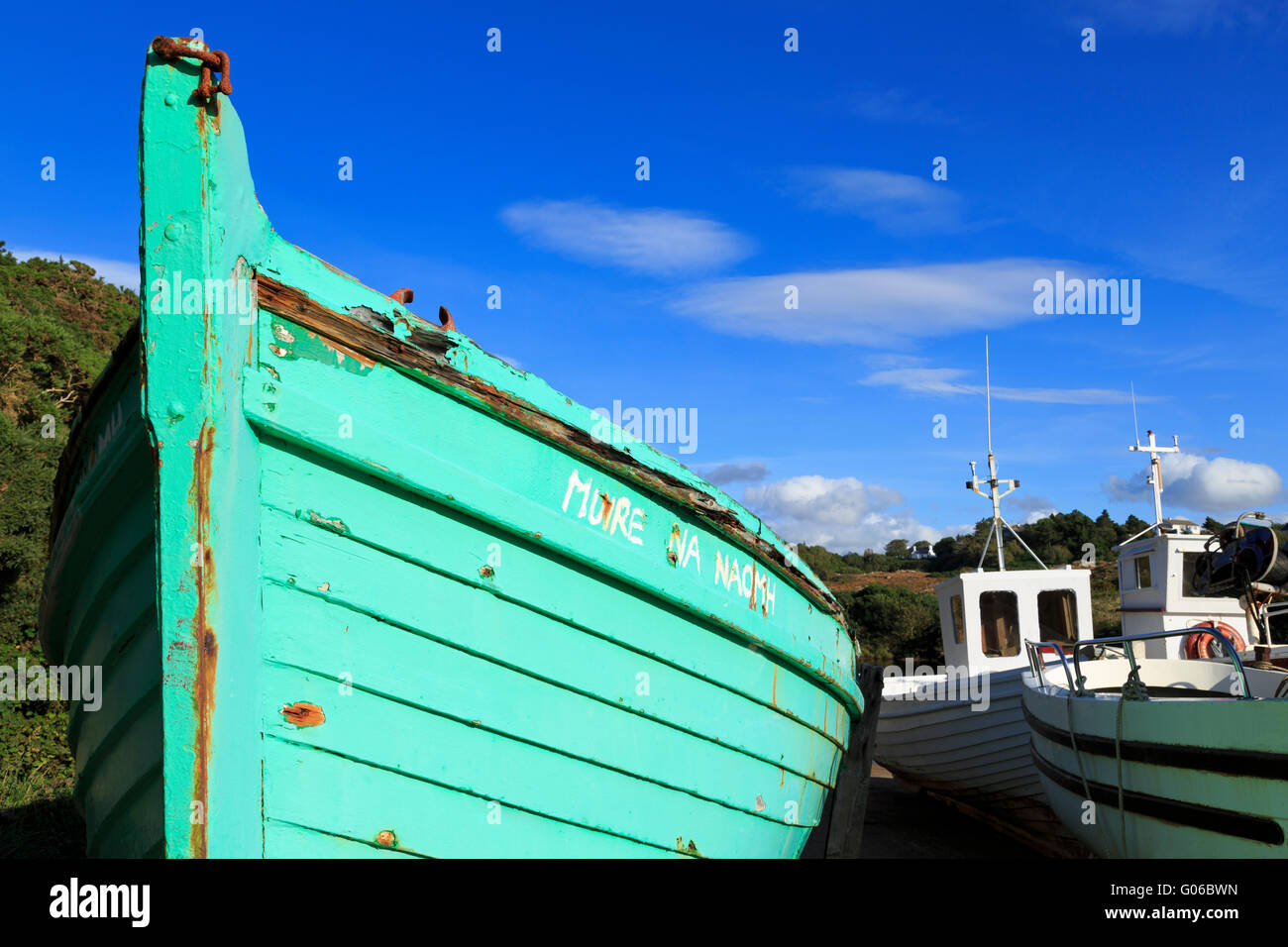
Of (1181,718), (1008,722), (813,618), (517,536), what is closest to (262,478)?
(517,536)

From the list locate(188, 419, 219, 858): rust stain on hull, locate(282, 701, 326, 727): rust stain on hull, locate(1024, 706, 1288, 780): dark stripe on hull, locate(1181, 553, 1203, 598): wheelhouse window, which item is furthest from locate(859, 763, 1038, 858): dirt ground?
locate(188, 419, 219, 858): rust stain on hull

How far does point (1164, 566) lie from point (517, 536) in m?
9.72

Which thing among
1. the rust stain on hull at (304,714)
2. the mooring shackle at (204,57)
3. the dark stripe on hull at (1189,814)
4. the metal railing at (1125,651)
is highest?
the mooring shackle at (204,57)

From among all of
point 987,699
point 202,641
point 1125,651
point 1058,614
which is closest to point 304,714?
point 202,641

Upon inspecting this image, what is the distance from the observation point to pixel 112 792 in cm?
320

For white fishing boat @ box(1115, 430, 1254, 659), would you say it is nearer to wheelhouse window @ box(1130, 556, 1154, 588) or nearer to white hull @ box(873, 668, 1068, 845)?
wheelhouse window @ box(1130, 556, 1154, 588)

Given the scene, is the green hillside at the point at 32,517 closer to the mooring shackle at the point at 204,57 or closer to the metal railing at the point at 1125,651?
the mooring shackle at the point at 204,57

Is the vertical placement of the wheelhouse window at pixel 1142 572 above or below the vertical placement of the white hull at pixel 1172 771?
above

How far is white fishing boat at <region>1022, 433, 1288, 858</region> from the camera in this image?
380 centimetres

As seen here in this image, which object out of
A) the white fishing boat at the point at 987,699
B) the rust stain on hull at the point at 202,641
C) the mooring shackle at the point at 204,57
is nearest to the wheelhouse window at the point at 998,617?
the white fishing boat at the point at 987,699

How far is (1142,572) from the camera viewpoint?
35.6 feet

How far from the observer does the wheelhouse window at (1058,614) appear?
1047 centimetres

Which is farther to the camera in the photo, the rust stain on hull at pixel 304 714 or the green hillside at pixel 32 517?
the green hillside at pixel 32 517
